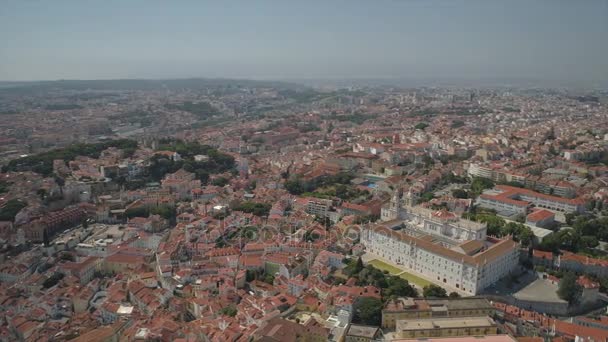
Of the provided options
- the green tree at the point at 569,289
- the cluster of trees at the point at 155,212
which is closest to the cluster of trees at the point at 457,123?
the cluster of trees at the point at 155,212

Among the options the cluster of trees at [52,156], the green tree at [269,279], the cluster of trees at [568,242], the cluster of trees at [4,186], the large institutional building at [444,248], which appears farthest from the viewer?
the cluster of trees at [52,156]

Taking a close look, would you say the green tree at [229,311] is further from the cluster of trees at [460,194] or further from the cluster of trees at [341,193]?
the cluster of trees at [460,194]

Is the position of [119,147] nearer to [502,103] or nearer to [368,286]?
[368,286]

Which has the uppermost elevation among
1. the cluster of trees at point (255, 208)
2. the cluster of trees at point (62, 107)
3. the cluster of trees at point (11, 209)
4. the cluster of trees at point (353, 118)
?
the cluster of trees at point (62, 107)

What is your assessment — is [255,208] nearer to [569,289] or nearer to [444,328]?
[444,328]

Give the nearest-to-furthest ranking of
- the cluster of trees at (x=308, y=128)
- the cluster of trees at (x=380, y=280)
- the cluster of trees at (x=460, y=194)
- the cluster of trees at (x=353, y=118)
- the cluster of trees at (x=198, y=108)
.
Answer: the cluster of trees at (x=380, y=280) < the cluster of trees at (x=460, y=194) < the cluster of trees at (x=308, y=128) < the cluster of trees at (x=353, y=118) < the cluster of trees at (x=198, y=108)
